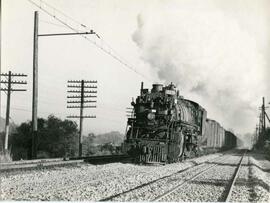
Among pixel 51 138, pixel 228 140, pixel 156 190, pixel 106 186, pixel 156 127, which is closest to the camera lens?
pixel 156 190

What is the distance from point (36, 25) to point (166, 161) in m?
8.74

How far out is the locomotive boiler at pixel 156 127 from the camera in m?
18.7

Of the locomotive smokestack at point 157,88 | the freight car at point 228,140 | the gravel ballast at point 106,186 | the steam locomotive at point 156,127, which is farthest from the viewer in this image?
the freight car at point 228,140

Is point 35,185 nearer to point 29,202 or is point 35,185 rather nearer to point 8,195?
point 8,195

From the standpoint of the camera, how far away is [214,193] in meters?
11.2

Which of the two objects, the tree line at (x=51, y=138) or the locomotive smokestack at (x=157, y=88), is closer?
the locomotive smokestack at (x=157, y=88)

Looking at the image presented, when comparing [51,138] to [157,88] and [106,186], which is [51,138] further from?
[106,186]

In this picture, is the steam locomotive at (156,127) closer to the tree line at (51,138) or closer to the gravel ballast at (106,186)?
the gravel ballast at (106,186)

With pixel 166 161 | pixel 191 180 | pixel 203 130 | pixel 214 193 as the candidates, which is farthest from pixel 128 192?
pixel 203 130

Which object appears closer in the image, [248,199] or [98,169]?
[248,199]

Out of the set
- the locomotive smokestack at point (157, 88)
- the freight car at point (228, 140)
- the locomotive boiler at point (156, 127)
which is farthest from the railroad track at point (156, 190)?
the freight car at point (228, 140)

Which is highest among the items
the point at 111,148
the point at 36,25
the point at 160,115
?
the point at 36,25

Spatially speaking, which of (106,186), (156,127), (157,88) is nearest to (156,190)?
(106,186)

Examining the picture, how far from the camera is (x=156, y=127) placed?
19.2 meters
